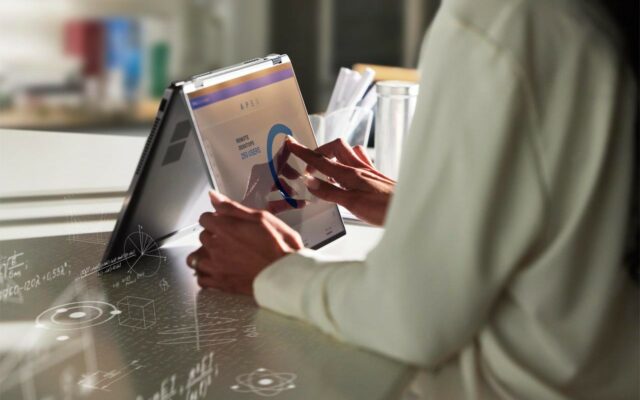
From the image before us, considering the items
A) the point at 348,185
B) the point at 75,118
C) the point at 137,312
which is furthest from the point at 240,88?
the point at 75,118

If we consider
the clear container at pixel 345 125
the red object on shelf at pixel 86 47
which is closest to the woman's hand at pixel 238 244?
the clear container at pixel 345 125

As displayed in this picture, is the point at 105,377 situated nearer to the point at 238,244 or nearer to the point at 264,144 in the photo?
the point at 238,244

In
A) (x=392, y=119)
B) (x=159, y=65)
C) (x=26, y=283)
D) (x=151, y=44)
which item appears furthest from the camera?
(x=151, y=44)

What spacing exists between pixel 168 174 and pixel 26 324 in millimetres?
292

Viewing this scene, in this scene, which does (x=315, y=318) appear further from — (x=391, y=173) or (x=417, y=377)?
(x=391, y=173)

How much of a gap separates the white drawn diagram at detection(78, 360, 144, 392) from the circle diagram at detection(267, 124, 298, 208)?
Result: 0.41m

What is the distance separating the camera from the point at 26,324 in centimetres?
99

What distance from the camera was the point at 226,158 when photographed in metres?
1.15

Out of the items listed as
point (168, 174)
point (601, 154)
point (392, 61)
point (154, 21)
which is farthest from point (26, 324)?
point (392, 61)

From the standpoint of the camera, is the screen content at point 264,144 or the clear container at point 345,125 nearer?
the screen content at point 264,144

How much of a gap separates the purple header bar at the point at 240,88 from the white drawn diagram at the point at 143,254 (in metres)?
0.20

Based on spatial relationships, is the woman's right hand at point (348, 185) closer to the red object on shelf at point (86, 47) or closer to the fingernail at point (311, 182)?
the fingernail at point (311, 182)

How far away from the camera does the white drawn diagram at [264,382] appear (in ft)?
2.77

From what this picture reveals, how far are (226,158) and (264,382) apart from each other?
38 centimetres
